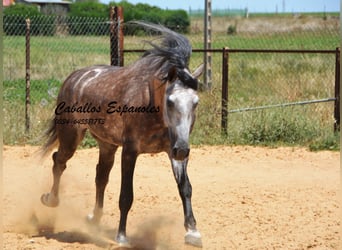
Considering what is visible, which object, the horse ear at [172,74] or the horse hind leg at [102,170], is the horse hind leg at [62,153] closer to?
the horse hind leg at [102,170]

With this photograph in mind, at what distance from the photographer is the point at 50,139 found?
7.38 metres

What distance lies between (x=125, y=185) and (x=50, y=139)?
1802 millimetres

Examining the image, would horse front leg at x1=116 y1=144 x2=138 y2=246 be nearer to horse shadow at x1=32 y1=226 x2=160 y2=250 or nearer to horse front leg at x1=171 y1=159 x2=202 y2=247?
horse shadow at x1=32 y1=226 x2=160 y2=250

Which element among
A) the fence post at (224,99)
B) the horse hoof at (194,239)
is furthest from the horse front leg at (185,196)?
the fence post at (224,99)

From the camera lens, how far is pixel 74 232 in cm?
656

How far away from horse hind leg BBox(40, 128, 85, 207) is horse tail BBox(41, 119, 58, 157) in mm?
331

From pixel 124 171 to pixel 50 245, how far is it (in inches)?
35.1

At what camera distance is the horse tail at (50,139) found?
7281mm

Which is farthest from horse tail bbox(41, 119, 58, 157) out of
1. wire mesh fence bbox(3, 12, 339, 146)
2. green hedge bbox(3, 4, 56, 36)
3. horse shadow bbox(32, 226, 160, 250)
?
green hedge bbox(3, 4, 56, 36)

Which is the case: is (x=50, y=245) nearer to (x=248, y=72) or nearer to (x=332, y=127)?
(x=332, y=127)

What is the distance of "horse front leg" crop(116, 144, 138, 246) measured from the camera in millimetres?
5773

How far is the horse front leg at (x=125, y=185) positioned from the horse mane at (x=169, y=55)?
69 centimetres

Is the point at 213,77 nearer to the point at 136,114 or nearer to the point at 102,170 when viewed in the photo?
the point at 102,170

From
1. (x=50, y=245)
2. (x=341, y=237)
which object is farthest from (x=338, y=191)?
(x=50, y=245)
